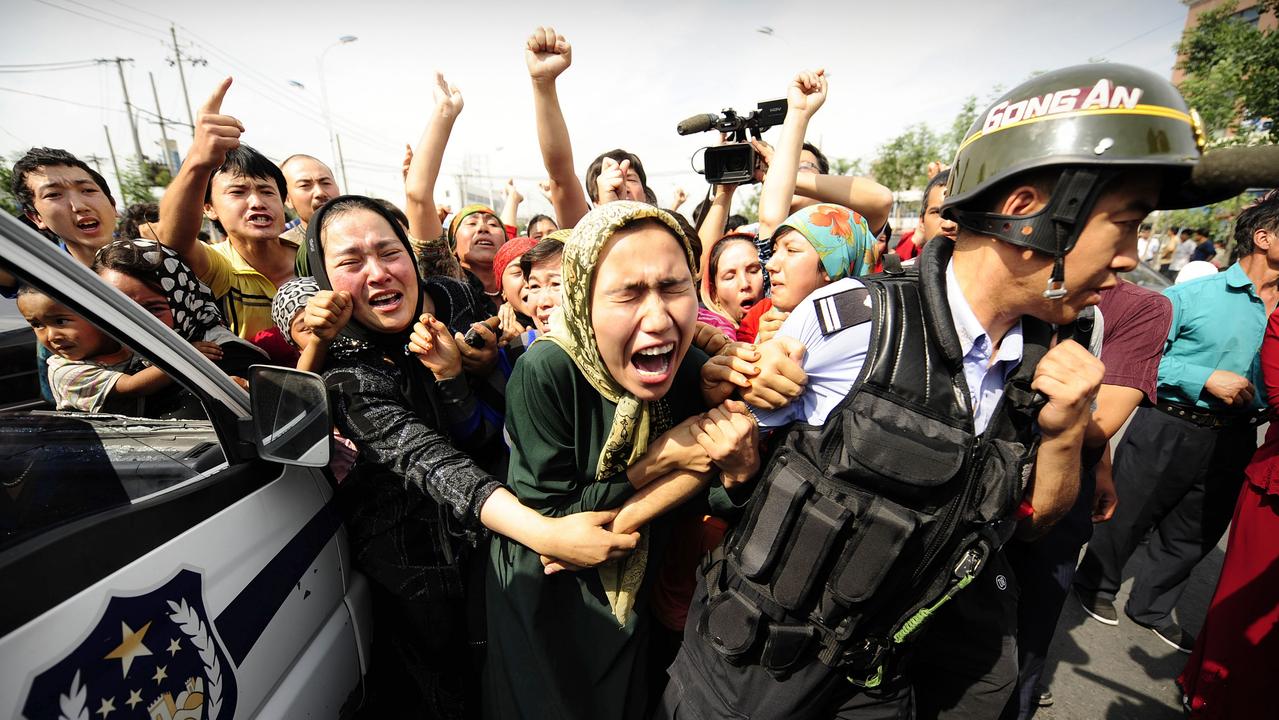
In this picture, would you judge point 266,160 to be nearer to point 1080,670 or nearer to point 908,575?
point 908,575

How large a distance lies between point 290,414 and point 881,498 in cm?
167

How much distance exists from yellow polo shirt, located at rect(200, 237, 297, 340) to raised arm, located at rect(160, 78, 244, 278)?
164mm

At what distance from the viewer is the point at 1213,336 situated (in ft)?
9.12

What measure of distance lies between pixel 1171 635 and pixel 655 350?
3.82m

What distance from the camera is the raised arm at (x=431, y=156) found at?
2.69 m

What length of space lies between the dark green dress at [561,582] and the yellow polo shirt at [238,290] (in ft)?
6.36

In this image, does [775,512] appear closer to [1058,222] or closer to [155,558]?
[1058,222]

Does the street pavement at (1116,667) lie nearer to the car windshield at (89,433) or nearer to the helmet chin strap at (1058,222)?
the helmet chin strap at (1058,222)

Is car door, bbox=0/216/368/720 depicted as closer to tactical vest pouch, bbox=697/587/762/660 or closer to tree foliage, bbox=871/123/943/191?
tactical vest pouch, bbox=697/587/762/660

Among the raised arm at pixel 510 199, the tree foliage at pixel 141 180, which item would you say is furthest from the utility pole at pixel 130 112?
the raised arm at pixel 510 199

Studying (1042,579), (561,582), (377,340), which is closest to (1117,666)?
(1042,579)

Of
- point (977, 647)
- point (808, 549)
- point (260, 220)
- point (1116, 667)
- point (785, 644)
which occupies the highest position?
point (260, 220)

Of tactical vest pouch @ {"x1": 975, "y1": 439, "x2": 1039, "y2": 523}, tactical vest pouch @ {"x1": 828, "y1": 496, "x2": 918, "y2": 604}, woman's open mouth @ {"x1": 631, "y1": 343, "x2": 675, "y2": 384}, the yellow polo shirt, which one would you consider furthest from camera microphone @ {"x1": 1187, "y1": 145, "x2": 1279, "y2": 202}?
the yellow polo shirt

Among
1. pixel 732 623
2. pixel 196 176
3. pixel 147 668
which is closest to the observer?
pixel 147 668
